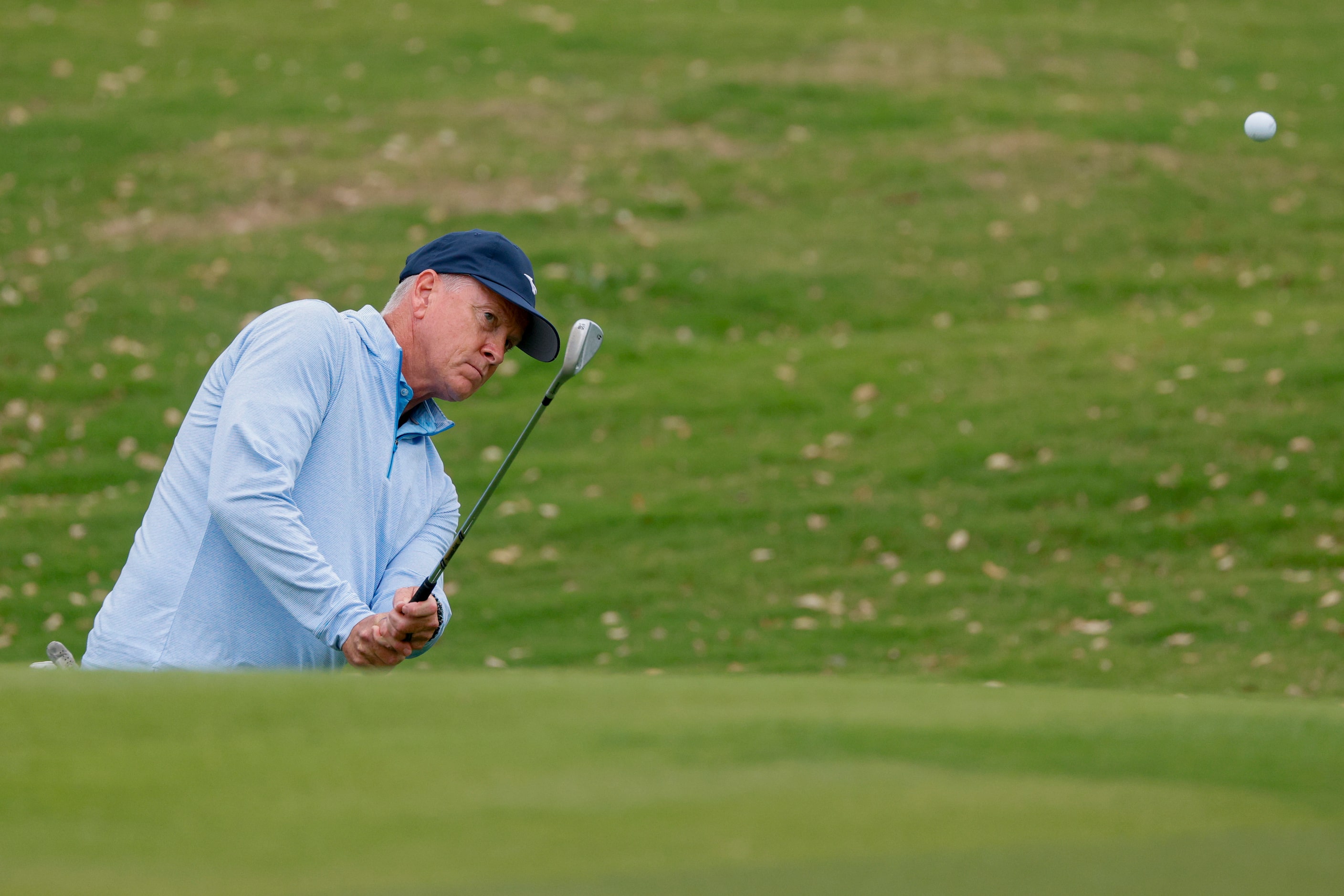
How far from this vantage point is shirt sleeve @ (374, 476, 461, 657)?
4.41 metres

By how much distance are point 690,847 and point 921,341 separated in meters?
11.6

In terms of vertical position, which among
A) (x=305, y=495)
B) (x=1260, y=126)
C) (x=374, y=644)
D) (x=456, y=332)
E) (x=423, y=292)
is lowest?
(x=374, y=644)

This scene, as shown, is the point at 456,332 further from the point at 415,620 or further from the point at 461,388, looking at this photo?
the point at 415,620

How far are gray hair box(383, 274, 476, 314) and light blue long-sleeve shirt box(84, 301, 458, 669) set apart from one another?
227 mm

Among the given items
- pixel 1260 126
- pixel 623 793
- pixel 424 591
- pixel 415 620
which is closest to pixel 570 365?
pixel 424 591

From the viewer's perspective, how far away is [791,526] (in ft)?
35.0

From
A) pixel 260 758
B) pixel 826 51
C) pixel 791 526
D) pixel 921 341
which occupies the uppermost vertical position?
pixel 826 51

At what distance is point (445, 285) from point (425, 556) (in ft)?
2.79

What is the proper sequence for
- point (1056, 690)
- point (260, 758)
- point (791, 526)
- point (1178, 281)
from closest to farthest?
point (260, 758) → point (1056, 690) → point (791, 526) → point (1178, 281)

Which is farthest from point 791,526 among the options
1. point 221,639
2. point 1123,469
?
point 221,639

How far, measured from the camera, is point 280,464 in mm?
3814

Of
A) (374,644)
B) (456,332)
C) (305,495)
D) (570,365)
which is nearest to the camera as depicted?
(374,644)

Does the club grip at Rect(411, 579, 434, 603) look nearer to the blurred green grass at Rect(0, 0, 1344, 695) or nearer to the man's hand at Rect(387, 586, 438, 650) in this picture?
the man's hand at Rect(387, 586, 438, 650)

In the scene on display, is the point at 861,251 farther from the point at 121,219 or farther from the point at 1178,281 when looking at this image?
the point at 121,219
